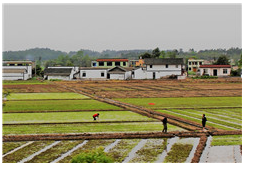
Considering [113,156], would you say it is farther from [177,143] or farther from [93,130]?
[93,130]

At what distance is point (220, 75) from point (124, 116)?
222 feet

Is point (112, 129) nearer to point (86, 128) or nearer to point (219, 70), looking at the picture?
point (86, 128)

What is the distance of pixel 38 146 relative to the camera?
18.8 m

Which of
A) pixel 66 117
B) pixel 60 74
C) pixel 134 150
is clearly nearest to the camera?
pixel 134 150

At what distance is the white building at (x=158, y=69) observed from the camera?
272ft

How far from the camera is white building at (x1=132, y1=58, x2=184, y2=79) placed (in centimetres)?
8281

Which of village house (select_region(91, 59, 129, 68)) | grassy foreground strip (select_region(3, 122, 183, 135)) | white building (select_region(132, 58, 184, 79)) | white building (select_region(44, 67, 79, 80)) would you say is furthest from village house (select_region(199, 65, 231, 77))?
grassy foreground strip (select_region(3, 122, 183, 135))

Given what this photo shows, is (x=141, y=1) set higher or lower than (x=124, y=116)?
higher

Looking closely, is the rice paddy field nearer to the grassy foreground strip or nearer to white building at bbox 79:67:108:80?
the grassy foreground strip

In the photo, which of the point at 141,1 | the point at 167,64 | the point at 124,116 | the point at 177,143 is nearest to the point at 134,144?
the point at 177,143

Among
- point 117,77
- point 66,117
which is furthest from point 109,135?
point 117,77

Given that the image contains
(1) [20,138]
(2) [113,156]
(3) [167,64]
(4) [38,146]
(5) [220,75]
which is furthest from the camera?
(5) [220,75]

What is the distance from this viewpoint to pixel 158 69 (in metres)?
83.2

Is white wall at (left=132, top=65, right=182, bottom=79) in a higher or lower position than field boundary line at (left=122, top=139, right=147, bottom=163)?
higher
